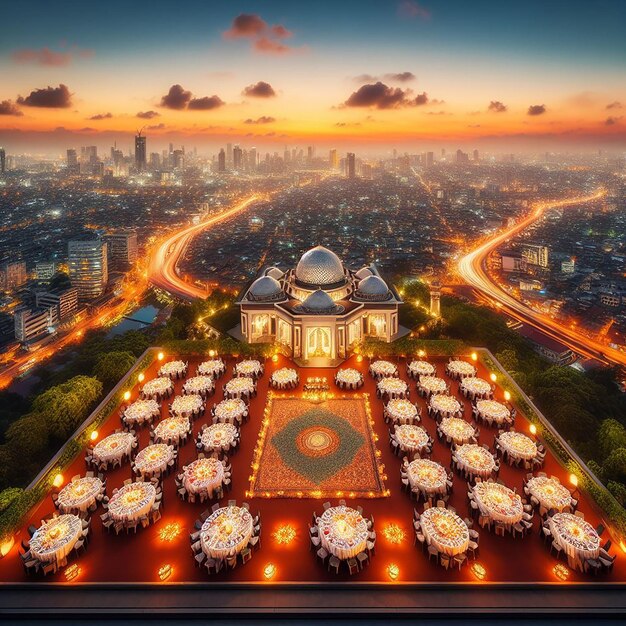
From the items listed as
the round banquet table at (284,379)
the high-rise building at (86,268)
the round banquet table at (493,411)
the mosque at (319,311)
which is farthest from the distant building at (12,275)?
the round banquet table at (493,411)

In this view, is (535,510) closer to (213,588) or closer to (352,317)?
(213,588)

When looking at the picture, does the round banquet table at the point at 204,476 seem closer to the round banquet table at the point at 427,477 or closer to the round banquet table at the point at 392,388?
the round banquet table at the point at 427,477

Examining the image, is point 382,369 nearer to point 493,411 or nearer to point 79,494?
point 493,411

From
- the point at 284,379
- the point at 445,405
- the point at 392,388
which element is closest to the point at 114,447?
the point at 284,379

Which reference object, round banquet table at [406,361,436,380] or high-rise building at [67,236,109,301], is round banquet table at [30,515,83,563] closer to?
round banquet table at [406,361,436,380]

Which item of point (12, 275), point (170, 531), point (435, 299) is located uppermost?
point (435, 299)
